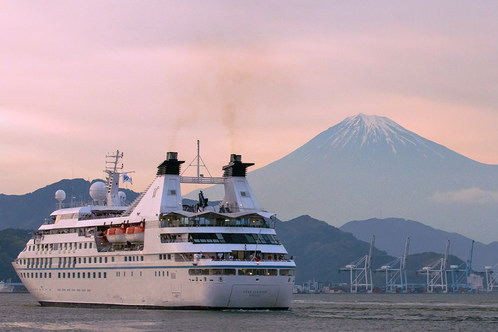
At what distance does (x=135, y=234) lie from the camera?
261ft

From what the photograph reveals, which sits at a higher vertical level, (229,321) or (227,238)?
(227,238)

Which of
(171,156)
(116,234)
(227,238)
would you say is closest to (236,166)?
(171,156)

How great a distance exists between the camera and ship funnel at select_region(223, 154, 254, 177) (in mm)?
83312

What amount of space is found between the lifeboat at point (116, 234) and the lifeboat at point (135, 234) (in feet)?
4.32

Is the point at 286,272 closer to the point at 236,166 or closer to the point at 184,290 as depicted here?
the point at 184,290

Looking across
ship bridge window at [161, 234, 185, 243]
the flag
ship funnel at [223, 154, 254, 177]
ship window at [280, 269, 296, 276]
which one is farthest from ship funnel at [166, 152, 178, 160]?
ship window at [280, 269, 296, 276]

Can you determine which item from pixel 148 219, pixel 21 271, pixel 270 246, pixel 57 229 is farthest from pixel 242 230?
pixel 21 271

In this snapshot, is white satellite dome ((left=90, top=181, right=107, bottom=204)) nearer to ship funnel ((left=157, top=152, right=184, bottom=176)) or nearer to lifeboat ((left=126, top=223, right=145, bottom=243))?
ship funnel ((left=157, top=152, right=184, bottom=176))

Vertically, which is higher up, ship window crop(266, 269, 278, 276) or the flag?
the flag

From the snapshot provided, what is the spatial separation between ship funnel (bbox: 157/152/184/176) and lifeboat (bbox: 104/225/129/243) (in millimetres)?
6240

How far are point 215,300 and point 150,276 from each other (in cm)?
775

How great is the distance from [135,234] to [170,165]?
7.17m

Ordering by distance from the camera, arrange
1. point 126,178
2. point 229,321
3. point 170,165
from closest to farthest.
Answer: point 229,321, point 170,165, point 126,178

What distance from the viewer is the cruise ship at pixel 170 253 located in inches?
2849
